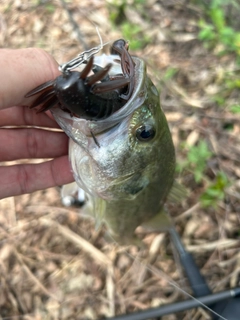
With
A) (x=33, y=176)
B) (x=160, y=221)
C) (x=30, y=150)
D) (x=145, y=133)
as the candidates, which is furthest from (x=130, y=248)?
(x=145, y=133)

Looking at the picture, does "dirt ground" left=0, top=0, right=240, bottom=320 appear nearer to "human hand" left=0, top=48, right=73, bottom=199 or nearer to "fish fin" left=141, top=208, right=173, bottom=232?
"fish fin" left=141, top=208, right=173, bottom=232

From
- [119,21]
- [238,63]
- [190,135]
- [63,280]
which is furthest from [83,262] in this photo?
[119,21]

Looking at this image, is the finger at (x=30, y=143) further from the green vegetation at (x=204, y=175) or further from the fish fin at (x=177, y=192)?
the green vegetation at (x=204, y=175)

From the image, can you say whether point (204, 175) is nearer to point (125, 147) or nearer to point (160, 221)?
point (160, 221)

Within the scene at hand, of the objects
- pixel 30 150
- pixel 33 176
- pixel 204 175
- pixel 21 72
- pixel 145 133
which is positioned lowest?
pixel 204 175

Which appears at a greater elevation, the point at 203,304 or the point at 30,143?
the point at 30,143

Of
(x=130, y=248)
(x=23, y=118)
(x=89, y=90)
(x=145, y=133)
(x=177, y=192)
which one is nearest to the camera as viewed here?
(x=89, y=90)
